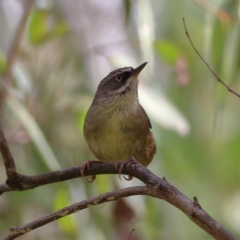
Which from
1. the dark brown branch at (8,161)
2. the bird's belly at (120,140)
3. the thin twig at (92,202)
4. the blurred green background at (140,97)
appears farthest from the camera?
the blurred green background at (140,97)

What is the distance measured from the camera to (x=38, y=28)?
13.7 ft

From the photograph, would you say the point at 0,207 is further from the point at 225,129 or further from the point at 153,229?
the point at 225,129

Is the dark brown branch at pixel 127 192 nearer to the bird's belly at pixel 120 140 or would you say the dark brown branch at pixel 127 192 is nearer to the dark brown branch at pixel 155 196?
the dark brown branch at pixel 155 196

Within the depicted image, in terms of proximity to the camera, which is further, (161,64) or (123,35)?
(161,64)

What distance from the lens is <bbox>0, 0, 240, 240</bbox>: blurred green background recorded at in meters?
3.65

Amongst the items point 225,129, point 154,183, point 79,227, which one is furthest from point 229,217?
point 154,183

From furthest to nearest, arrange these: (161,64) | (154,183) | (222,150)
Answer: (161,64), (222,150), (154,183)

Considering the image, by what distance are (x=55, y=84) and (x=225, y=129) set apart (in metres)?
1.88

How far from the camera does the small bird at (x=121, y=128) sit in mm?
3023

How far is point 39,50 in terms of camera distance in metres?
4.48

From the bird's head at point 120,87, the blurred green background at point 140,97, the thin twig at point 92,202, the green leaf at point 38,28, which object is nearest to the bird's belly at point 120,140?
the bird's head at point 120,87

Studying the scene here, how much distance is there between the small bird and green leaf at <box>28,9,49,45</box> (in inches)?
43.0

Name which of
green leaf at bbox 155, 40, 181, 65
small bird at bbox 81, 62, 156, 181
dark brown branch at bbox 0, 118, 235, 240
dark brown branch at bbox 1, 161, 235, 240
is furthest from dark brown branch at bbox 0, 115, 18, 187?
green leaf at bbox 155, 40, 181, 65

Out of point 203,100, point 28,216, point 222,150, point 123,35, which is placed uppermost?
point 123,35
